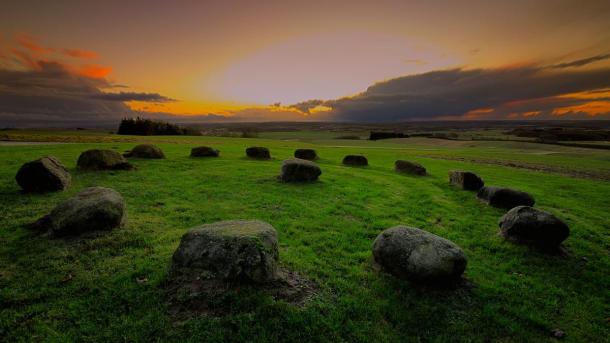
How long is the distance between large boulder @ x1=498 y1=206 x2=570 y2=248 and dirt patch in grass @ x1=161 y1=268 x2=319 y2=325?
10315 mm

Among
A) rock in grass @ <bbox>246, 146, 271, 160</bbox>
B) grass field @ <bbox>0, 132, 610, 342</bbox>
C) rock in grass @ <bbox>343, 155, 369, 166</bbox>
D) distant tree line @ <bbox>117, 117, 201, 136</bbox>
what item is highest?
distant tree line @ <bbox>117, 117, 201, 136</bbox>

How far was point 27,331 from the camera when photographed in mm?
6523

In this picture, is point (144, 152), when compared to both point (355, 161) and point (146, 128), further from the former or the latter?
point (146, 128)

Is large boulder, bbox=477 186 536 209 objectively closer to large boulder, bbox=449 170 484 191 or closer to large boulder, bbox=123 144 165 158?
large boulder, bbox=449 170 484 191

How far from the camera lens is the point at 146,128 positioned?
339ft

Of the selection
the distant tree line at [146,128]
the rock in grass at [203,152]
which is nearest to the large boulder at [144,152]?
the rock in grass at [203,152]

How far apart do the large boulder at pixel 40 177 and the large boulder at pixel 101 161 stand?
20.6ft

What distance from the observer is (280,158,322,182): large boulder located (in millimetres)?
23453

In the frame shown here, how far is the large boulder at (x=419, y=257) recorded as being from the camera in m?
9.08

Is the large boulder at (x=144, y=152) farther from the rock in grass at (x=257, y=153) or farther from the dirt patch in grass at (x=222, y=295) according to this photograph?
the dirt patch in grass at (x=222, y=295)

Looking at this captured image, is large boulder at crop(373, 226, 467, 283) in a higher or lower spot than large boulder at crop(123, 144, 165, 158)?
lower

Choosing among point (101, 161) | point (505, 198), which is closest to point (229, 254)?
point (505, 198)

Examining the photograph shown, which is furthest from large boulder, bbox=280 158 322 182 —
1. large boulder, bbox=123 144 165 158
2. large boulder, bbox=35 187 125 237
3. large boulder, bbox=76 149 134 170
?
large boulder, bbox=123 144 165 158

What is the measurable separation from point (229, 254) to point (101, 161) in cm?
2106
